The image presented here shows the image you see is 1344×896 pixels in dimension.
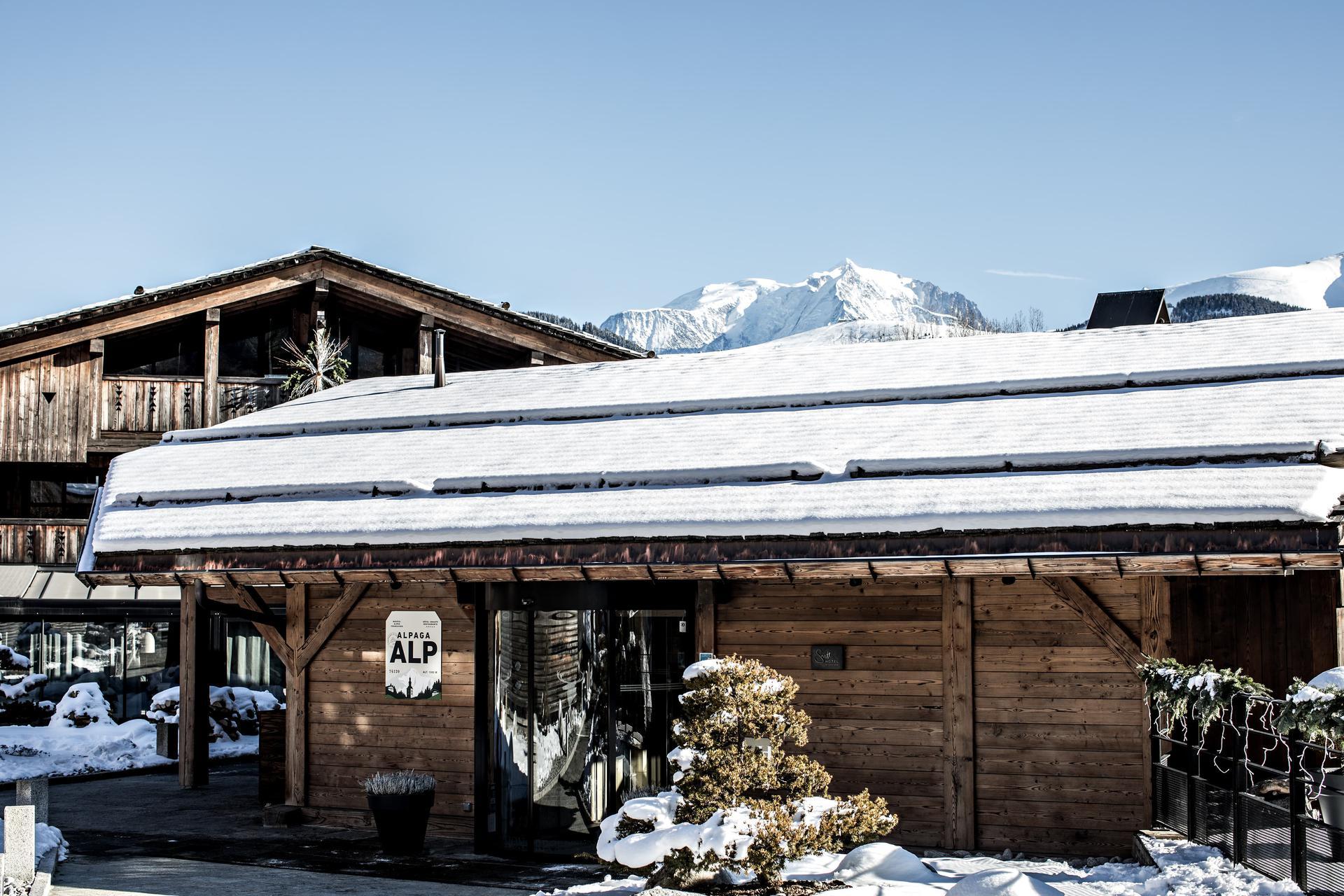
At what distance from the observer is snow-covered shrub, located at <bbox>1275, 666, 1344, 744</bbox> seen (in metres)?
7.52

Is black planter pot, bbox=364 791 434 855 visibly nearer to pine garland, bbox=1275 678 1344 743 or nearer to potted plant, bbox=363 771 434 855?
potted plant, bbox=363 771 434 855

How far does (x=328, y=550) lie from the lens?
1290 cm

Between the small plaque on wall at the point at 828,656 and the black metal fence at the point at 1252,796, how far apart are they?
2.81 m

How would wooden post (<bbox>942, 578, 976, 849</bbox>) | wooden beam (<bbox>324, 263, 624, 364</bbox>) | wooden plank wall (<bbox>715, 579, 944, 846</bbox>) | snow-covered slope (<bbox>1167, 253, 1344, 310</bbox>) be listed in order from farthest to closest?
1. snow-covered slope (<bbox>1167, 253, 1344, 310</bbox>)
2. wooden beam (<bbox>324, 263, 624, 364</bbox>)
3. wooden plank wall (<bbox>715, 579, 944, 846</bbox>)
4. wooden post (<bbox>942, 578, 976, 849</bbox>)

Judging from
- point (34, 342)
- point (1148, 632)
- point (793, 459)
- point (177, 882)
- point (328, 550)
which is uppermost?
point (34, 342)

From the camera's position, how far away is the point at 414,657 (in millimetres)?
14086

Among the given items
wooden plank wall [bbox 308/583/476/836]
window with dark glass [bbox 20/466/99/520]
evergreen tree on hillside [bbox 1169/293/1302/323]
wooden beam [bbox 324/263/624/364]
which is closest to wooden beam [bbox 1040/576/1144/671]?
wooden plank wall [bbox 308/583/476/836]

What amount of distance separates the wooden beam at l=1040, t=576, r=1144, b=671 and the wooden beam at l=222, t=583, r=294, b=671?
8121 millimetres

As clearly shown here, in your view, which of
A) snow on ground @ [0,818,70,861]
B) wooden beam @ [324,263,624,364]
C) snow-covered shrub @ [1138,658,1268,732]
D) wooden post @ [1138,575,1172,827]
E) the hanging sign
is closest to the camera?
snow-covered shrub @ [1138,658,1268,732]

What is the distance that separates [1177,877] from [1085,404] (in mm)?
5232

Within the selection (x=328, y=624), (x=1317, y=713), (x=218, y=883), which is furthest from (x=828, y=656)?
(x=218, y=883)

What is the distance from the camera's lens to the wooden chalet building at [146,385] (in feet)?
82.0

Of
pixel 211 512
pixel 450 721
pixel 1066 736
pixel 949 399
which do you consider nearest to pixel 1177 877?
pixel 1066 736

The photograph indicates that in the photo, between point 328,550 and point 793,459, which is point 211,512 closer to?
point 328,550
